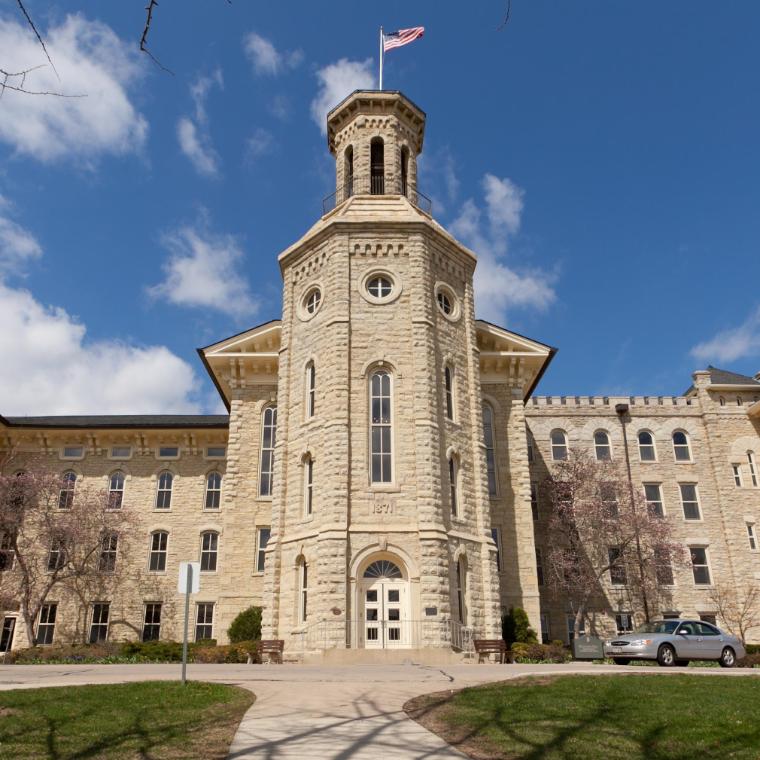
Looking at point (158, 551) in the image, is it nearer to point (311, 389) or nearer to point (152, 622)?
point (152, 622)


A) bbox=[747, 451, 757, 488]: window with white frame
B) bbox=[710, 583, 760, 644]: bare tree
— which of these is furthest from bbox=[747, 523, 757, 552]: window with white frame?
bbox=[747, 451, 757, 488]: window with white frame

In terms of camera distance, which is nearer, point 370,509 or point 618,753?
point 618,753

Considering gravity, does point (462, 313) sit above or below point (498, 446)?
above

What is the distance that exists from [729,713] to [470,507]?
634 inches

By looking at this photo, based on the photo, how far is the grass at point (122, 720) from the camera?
315 inches

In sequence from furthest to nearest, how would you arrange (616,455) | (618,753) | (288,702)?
(616,455) < (288,702) < (618,753)

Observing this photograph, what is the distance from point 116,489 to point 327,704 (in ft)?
93.9

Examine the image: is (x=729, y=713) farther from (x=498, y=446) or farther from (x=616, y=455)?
(x=616, y=455)

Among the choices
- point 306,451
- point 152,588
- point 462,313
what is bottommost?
point 152,588


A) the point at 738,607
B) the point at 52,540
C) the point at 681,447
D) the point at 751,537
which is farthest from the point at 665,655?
the point at 52,540

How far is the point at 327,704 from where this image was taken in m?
11.2

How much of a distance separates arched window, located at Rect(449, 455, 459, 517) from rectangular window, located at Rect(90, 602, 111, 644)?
1833 cm

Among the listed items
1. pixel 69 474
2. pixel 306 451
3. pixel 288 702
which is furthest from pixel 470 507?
pixel 69 474

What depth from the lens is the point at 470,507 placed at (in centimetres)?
2620
